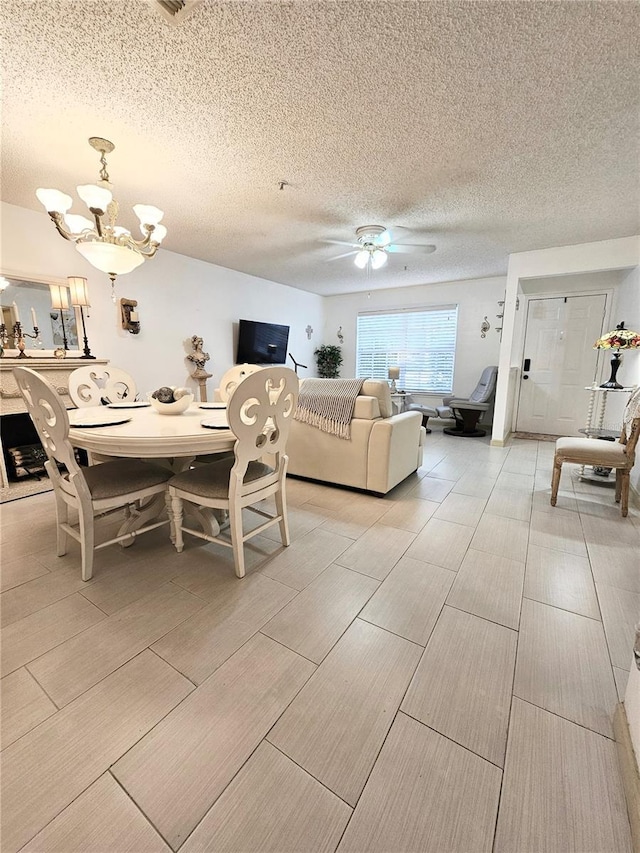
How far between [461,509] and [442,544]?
0.60 meters

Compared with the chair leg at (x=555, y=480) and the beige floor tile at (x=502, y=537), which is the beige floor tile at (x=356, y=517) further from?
the chair leg at (x=555, y=480)


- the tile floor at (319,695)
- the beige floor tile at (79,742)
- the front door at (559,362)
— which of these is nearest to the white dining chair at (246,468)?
the tile floor at (319,695)

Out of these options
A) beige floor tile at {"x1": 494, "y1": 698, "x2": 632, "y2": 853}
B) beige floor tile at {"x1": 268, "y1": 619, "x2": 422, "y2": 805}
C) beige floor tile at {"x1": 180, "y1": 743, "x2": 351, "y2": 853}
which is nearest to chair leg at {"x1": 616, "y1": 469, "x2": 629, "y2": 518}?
beige floor tile at {"x1": 494, "y1": 698, "x2": 632, "y2": 853}

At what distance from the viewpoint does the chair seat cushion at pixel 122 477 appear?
66.0 inches

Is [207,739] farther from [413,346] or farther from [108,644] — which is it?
[413,346]

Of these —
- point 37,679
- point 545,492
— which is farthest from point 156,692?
point 545,492

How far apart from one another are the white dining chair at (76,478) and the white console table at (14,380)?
58.3 inches

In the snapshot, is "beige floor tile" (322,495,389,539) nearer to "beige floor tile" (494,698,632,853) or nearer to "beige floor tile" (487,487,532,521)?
"beige floor tile" (487,487,532,521)

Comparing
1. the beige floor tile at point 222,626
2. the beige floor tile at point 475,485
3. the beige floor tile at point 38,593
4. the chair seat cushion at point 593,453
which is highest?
the chair seat cushion at point 593,453

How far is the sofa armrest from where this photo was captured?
8.46ft

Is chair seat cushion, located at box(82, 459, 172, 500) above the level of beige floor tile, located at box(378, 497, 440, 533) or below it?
above

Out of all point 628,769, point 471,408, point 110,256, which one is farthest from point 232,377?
point 471,408

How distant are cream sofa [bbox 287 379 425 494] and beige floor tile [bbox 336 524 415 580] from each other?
0.53 m

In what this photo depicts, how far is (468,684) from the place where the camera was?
115 cm
